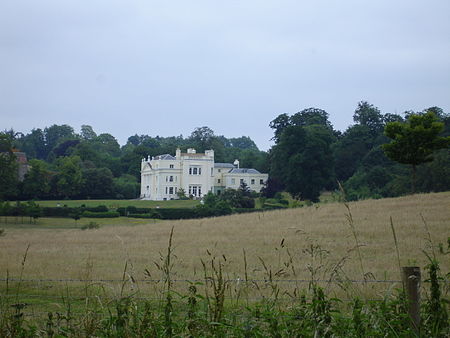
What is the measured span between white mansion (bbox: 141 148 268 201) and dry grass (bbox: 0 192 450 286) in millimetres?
59864

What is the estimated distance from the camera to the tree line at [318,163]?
3180 centimetres

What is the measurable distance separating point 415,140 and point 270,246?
15597 mm

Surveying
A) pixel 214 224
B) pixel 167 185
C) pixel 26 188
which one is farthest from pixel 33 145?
pixel 214 224

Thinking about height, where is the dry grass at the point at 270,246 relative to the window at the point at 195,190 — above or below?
below

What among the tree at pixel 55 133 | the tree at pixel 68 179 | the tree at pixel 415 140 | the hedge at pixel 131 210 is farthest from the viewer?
the tree at pixel 55 133

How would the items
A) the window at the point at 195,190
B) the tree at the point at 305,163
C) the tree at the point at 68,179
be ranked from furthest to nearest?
the window at the point at 195,190 → the tree at the point at 68,179 → the tree at the point at 305,163

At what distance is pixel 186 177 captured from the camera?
9069cm

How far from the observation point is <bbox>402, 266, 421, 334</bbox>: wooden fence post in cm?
375

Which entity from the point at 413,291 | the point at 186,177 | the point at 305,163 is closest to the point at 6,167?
the point at 305,163

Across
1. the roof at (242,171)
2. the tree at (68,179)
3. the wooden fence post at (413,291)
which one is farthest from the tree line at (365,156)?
the wooden fence post at (413,291)

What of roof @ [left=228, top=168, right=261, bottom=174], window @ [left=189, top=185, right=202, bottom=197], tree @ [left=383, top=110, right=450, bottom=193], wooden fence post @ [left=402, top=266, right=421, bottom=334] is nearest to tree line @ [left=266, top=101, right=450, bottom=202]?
tree @ [left=383, top=110, right=450, bottom=193]

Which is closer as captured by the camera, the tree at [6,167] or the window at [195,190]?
the tree at [6,167]

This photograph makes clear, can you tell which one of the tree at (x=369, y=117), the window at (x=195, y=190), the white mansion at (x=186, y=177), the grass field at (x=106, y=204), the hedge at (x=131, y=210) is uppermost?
the tree at (x=369, y=117)

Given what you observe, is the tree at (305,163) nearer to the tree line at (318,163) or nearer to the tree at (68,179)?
the tree line at (318,163)
